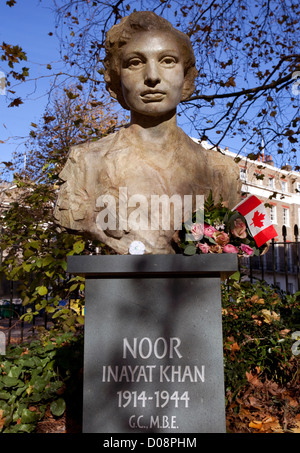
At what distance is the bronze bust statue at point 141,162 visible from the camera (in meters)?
2.91

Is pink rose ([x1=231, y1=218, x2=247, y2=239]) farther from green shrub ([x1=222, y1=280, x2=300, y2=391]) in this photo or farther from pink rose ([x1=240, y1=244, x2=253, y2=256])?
green shrub ([x1=222, y1=280, x2=300, y2=391])

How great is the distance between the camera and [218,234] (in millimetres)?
2549

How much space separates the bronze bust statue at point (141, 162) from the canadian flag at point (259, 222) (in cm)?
52

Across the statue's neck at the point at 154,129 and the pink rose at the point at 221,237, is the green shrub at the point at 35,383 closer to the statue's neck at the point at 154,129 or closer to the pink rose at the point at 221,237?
the pink rose at the point at 221,237

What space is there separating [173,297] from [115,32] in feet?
6.89

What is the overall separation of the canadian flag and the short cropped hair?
54.0 inches

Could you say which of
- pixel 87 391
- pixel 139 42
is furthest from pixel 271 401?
pixel 139 42

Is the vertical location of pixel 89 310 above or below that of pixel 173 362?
above

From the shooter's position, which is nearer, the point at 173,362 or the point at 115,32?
the point at 173,362

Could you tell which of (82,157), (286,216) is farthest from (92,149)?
(286,216)

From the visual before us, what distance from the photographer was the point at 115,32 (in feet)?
10.1

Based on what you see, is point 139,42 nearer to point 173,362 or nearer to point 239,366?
point 173,362

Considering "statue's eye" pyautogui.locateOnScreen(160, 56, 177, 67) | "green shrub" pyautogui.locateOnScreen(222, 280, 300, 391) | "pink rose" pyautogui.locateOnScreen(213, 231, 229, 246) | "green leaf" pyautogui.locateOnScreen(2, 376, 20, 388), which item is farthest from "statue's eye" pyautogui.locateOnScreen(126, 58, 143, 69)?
"green leaf" pyautogui.locateOnScreen(2, 376, 20, 388)

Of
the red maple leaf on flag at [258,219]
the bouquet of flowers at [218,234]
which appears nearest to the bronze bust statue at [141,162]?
the bouquet of flowers at [218,234]
